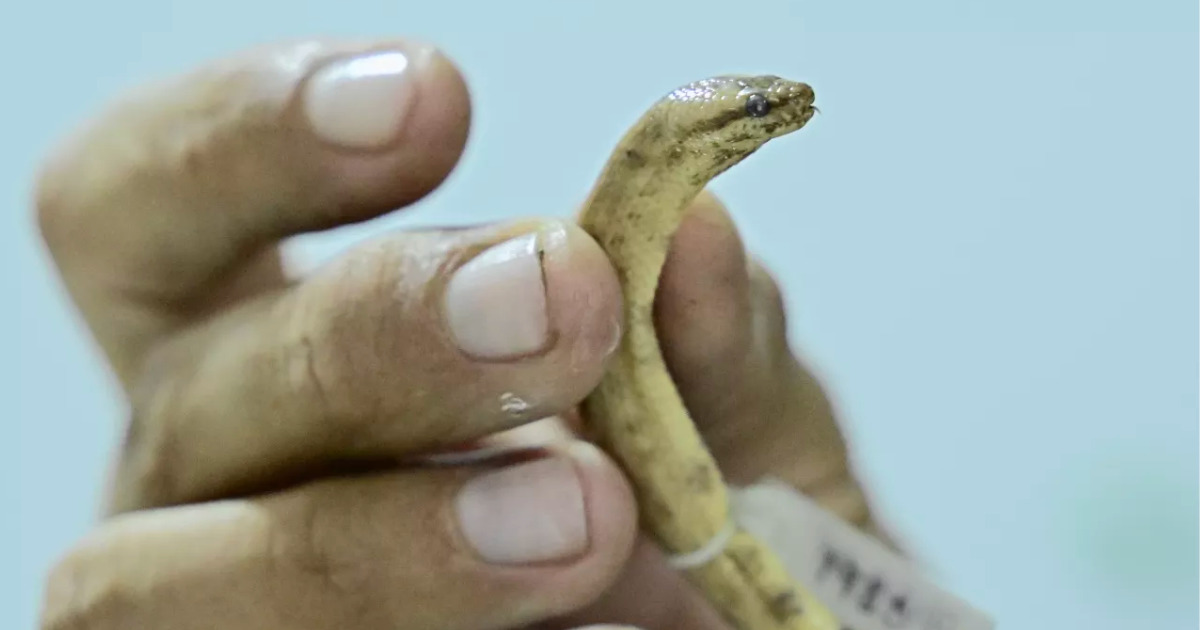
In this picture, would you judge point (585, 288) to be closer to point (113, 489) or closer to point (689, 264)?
point (689, 264)

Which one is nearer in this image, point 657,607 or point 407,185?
point 407,185

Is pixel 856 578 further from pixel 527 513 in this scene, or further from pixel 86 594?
pixel 86 594

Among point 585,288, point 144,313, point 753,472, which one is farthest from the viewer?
point 753,472

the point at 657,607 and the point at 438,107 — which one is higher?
the point at 438,107

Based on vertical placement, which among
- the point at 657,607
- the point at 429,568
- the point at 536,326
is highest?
the point at 536,326

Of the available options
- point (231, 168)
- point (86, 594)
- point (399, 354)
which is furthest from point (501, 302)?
point (86, 594)

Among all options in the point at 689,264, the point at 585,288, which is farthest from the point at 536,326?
the point at 689,264

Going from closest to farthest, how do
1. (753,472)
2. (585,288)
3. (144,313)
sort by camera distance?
1. (585,288)
2. (144,313)
3. (753,472)
